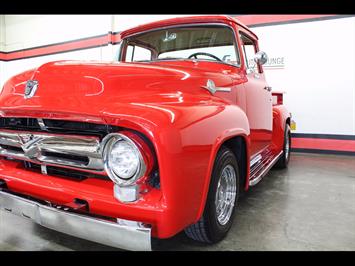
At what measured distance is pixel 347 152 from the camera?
17.3 ft

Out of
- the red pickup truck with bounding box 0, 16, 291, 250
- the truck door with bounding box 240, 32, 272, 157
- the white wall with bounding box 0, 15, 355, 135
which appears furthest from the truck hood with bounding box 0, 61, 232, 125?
the white wall with bounding box 0, 15, 355, 135

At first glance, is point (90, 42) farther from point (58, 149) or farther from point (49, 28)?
point (58, 149)

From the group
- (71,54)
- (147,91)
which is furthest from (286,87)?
(71,54)

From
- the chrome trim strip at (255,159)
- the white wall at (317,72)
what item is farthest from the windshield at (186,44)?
the white wall at (317,72)

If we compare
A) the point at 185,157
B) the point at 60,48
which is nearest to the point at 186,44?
the point at 185,157

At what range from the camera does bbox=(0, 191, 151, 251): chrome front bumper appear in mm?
1320

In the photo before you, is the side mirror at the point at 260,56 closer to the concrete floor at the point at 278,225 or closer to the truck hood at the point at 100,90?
the truck hood at the point at 100,90

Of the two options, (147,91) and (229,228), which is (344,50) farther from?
(147,91)

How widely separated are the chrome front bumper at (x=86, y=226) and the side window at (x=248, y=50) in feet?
5.97

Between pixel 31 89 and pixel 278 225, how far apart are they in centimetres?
200

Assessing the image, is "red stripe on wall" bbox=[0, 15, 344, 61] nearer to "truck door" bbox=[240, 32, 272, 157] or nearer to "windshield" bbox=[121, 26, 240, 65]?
"truck door" bbox=[240, 32, 272, 157]

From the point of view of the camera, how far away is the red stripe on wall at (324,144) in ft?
17.2
